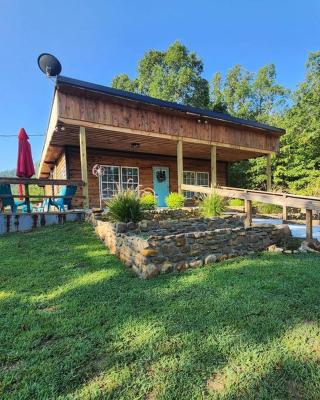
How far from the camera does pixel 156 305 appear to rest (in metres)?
2.55

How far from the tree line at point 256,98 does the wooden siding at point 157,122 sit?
4.44m

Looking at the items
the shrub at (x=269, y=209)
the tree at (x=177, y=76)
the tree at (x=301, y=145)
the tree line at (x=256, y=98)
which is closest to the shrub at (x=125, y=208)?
the shrub at (x=269, y=209)

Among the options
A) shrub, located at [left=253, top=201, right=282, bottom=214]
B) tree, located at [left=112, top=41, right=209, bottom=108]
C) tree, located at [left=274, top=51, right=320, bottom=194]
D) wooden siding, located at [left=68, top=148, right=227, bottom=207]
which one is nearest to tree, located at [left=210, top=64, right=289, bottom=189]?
tree, located at [left=112, top=41, right=209, bottom=108]

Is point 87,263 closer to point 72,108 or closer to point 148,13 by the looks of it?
point 72,108

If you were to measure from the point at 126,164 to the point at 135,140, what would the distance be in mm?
2178

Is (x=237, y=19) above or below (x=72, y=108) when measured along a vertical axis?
above

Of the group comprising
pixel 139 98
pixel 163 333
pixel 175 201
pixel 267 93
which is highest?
pixel 267 93

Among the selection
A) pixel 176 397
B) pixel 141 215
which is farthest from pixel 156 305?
pixel 141 215

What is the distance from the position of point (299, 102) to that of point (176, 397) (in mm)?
19328

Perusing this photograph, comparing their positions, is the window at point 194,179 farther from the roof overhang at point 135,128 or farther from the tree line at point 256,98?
the tree line at point 256,98

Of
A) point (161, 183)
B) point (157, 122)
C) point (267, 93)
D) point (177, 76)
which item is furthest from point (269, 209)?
point (267, 93)

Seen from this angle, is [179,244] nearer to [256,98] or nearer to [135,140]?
[135,140]

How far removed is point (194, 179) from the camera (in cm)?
1342

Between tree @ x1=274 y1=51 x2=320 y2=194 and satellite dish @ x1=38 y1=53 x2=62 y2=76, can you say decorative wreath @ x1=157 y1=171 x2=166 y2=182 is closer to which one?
satellite dish @ x1=38 y1=53 x2=62 y2=76
